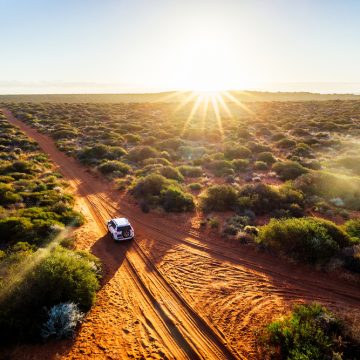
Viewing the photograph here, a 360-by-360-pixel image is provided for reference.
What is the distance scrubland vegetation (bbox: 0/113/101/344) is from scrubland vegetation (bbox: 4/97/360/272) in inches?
177

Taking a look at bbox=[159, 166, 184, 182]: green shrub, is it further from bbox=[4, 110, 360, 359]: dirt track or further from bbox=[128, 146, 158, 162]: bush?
bbox=[4, 110, 360, 359]: dirt track

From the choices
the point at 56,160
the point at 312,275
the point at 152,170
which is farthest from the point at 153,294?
the point at 56,160

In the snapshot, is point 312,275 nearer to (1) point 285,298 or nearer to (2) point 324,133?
(1) point 285,298

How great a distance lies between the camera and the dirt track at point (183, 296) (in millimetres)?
9609

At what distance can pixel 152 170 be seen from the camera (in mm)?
29531

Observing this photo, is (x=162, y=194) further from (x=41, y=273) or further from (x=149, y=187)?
(x=41, y=273)

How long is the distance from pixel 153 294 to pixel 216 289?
8.70ft

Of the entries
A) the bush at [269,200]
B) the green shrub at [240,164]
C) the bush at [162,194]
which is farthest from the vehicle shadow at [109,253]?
the green shrub at [240,164]

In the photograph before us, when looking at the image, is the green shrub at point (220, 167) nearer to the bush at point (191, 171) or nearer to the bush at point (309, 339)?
the bush at point (191, 171)

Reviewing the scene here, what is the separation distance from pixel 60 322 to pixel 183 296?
15.3 ft

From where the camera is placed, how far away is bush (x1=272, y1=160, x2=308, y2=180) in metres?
28.3

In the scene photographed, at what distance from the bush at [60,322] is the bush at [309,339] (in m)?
6.25

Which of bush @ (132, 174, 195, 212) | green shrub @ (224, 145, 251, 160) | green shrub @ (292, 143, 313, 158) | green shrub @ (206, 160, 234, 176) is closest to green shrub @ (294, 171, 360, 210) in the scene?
green shrub @ (206, 160, 234, 176)

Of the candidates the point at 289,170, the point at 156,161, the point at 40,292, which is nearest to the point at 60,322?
the point at 40,292
